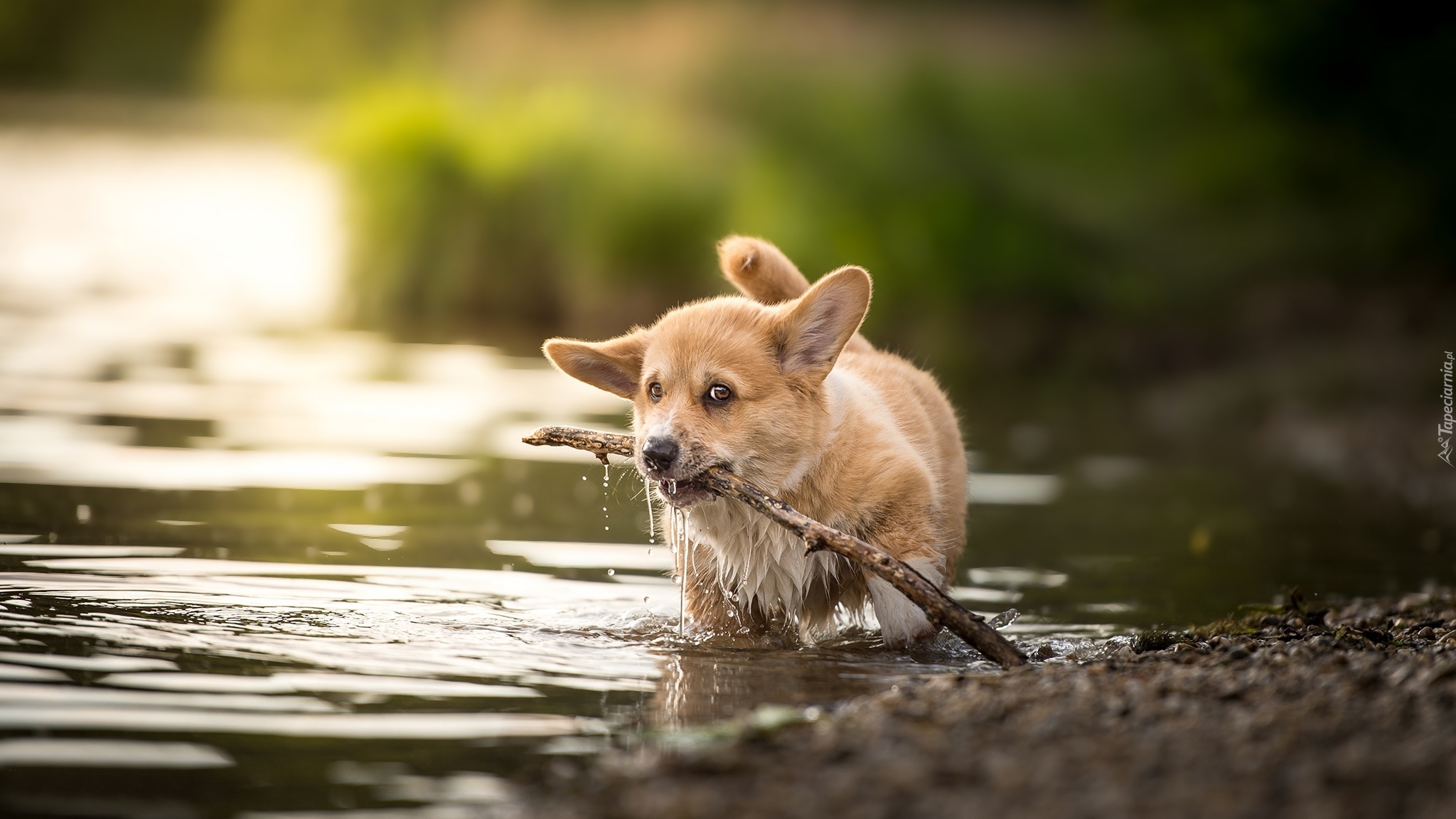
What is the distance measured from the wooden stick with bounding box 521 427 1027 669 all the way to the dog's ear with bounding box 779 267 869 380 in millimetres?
513

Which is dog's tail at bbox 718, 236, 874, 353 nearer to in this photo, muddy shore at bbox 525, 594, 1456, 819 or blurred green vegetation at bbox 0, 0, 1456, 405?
muddy shore at bbox 525, 594, 1456, 819

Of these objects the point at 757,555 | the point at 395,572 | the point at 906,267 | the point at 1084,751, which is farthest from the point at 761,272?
the point at 906,267

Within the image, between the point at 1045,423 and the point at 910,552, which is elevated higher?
the point at 1045,423

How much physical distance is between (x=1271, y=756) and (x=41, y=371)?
9.43 meters

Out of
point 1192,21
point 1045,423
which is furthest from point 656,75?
point 1045,423

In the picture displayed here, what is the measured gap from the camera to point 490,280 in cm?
1639

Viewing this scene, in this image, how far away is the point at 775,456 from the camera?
17.6ft

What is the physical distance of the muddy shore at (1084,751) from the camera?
128 inches

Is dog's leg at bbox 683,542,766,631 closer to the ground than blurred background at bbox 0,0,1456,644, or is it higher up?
closer to the ground

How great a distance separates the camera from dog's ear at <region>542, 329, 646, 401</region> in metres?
5.68

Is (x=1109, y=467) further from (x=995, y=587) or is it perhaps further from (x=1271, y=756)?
(x=1271, y=756)

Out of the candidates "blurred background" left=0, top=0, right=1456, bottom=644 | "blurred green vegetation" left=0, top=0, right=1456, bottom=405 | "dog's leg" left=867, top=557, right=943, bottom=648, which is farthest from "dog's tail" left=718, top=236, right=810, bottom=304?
"blurred green vegetation" left=0, top=0, right=1456, bottom=405

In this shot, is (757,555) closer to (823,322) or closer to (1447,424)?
(823,322)

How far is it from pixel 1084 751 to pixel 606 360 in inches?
104
